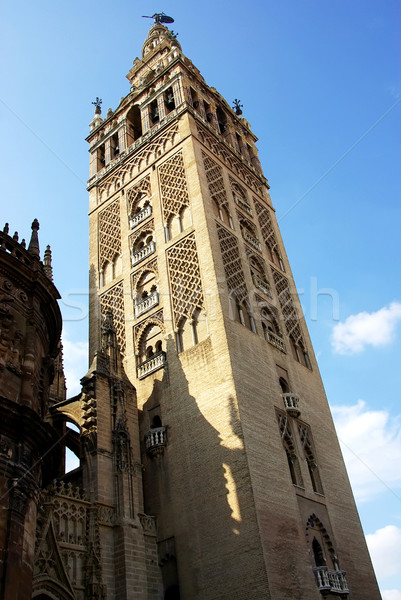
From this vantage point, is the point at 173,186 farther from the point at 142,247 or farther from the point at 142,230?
the point at 142,247

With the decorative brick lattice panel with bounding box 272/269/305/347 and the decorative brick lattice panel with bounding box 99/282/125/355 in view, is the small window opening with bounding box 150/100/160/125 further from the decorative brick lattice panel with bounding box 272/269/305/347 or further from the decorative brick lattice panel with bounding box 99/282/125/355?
the decorative brick lattice panel with bounding box 272/269/305/347

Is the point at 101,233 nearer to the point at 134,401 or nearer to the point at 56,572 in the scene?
the point at 134,401

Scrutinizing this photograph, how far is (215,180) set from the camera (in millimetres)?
25484

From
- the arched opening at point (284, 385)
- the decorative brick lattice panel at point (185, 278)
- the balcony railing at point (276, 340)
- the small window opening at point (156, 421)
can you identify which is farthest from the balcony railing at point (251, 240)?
the small window opening at point (156, 421)

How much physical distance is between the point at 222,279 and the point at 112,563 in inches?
388

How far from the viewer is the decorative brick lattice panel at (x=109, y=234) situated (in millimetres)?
26250

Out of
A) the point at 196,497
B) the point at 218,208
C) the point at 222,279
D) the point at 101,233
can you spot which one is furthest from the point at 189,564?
the point at 101,233

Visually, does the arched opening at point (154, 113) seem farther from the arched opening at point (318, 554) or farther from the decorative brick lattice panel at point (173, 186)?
the arched opening at point (318, 554)

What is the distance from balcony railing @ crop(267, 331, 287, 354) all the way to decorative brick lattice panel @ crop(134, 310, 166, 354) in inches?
154

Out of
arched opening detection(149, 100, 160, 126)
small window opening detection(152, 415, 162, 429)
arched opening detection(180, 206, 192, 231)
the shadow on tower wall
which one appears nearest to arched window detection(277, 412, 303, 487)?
the shadow on tower wall

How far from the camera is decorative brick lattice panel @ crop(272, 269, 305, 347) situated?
24.1m

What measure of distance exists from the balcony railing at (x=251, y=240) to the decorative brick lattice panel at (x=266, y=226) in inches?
51.4

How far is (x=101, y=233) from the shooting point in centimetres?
2755

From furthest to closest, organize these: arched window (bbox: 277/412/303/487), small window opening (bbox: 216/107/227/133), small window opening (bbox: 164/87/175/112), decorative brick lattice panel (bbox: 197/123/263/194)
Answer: small window opening (bbox: 216/107/227/133)
small window opening (bbox: 164/87/175/112)
decorative brick lattice panel (bbox: 197/123/263/194)
arched window (bbox: 277/412/303/487)
